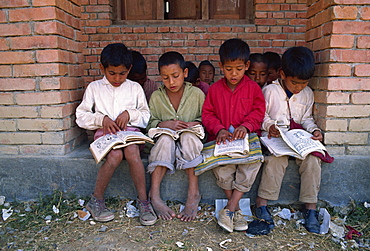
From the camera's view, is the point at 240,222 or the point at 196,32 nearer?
the point at 240,222

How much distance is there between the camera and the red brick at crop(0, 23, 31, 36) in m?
2.67

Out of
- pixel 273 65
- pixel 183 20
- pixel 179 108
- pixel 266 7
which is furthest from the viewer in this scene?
pixel 183 20

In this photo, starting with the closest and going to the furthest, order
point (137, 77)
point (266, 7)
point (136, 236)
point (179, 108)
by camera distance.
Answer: point (136, 236) < point (179, 108) < point (137, 77) < point (266, 7)

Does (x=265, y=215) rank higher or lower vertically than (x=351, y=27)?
lower

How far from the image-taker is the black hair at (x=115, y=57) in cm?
262

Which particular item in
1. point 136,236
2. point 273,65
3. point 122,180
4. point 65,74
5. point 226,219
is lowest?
point 136,236

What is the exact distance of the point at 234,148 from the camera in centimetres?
247

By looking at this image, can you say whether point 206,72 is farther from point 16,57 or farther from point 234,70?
point 16,57

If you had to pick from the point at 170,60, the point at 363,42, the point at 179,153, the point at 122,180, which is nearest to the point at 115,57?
the point at 170,60

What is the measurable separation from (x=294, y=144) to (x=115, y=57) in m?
1.72

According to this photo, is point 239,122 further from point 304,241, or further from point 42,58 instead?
point 42,58

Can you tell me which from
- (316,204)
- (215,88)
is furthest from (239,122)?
(316,204)

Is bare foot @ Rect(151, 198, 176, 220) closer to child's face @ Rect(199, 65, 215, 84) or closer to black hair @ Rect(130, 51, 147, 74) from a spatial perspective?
black hair @ Rect(130, 51, 147, 74)

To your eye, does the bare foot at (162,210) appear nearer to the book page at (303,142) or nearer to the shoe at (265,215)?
the shoe at (265,215)
